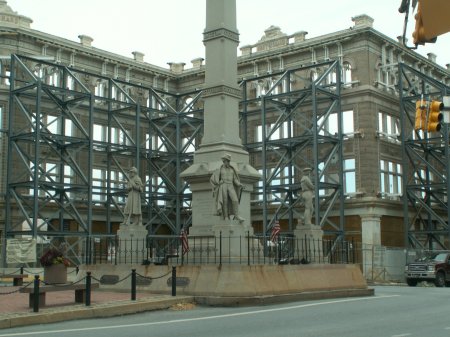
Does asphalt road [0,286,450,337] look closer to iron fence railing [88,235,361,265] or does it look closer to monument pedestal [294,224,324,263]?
iron fence railing [88,235,361,265]

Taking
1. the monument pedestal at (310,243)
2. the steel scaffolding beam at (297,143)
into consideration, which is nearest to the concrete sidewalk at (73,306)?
the monument pedestal at (310,243)

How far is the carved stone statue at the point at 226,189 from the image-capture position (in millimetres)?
19500

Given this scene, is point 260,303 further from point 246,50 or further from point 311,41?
point 246,50

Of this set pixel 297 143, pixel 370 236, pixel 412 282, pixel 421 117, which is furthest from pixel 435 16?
pixel 370 236

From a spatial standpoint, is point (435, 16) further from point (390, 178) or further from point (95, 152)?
point (95, 152)

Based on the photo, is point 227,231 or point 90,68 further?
point 90,68

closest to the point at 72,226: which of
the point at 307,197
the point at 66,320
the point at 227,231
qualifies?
the point at 307,197

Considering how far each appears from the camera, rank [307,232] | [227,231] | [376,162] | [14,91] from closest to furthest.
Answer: [227,231] < [307,232] < [14,91] < [376,162]

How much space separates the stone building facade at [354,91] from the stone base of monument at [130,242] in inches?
781

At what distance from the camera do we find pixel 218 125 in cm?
2217

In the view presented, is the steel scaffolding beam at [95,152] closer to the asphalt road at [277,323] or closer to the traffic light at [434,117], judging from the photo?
the asphalt road at [277,323]

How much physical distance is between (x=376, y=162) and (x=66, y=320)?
31889 mm

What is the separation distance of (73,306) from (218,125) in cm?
853

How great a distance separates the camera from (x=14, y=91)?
3747 centimetres
